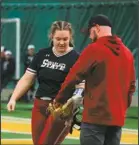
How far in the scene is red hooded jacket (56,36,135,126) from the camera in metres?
6.32

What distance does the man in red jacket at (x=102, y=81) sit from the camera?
20.8ft

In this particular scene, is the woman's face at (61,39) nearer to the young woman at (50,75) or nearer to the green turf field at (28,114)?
the young woman at (50,75)

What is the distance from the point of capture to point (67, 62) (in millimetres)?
7828

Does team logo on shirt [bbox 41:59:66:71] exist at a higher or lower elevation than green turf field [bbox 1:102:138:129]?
higher

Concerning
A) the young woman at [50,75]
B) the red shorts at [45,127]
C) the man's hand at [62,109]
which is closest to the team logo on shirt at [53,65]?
the young woman at [50,75]

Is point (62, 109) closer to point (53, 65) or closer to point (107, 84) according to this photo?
point (107, 84)

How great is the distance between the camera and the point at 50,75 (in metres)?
7.79

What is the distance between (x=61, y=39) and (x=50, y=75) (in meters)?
0.44

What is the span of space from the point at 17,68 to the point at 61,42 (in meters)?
15.3

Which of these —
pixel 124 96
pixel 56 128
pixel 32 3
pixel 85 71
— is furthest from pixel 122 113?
pixel 32 3

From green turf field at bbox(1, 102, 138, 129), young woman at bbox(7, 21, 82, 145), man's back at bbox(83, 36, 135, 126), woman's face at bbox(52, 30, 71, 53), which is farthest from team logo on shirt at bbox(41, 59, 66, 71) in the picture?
green turf field at bbox(1, 102, 138, 129)

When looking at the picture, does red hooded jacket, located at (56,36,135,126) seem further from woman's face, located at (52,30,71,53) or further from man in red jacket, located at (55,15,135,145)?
woman's face, located at (52,30,71,53)

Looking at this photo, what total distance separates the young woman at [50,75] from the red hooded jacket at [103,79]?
127 centimetres

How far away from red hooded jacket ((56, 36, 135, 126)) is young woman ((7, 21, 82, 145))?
1.27 metres
